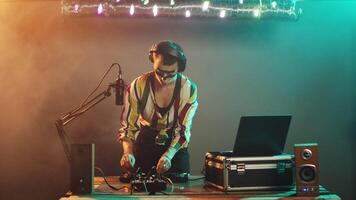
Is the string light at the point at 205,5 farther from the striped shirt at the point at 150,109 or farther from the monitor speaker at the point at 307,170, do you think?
the monitor speaker at the point at 307,170

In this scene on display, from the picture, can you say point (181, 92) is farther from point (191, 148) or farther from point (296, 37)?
point (296, 37)

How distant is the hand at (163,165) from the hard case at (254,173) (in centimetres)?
33

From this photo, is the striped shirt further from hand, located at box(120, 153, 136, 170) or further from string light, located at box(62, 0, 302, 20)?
string light, located at box(62, 0, 302, 20)

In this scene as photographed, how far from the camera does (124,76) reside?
12.9 ft

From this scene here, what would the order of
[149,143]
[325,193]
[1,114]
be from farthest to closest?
[1,114] < [149,143] < [325,193]

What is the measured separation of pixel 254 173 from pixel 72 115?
165 cm

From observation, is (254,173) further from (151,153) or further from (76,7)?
(76,7)

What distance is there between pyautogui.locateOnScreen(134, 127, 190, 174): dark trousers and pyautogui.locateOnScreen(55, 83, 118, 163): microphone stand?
538 millimetres

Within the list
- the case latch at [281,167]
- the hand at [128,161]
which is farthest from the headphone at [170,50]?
the case latch at [281,167]

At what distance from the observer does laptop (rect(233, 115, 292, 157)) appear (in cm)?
283

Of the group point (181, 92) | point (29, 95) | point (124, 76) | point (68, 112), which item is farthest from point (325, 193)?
point (29, 95)

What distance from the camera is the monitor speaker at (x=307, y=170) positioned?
9.01ft

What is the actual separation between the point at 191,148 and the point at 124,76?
881 mm

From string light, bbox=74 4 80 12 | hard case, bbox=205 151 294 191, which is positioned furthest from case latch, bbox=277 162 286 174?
string light, bbox=74 4 80 12
